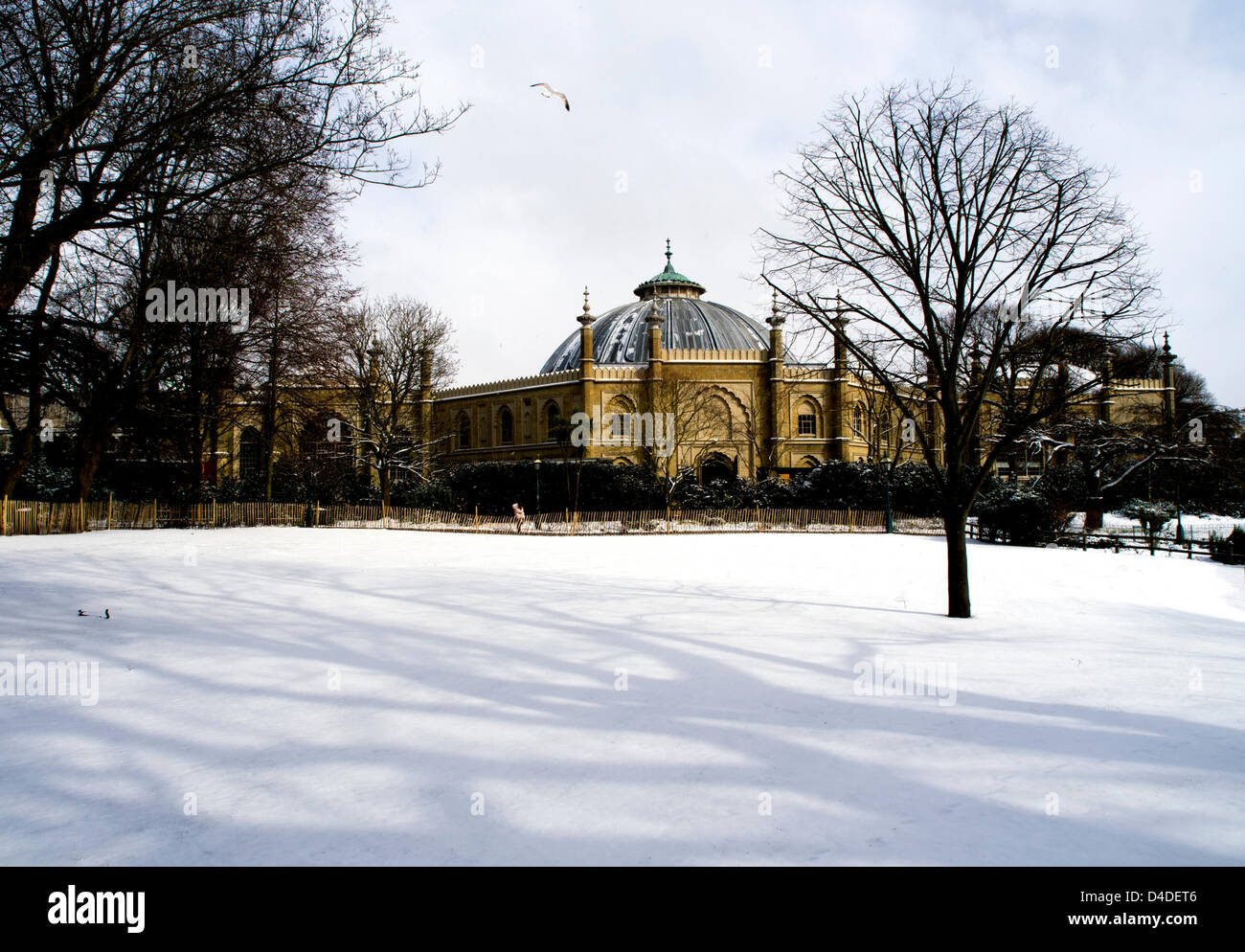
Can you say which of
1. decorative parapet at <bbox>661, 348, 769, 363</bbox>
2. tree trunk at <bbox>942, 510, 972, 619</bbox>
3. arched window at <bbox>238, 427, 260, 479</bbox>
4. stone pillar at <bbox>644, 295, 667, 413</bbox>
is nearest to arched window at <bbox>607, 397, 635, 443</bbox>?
stone pillar at <bbox>644, 295, 667, 413</bbox>

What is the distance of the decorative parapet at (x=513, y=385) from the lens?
48125 millimetres

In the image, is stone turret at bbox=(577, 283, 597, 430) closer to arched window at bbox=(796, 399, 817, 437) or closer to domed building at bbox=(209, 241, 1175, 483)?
domed building at bbox=(209, 241, 1175, 483)

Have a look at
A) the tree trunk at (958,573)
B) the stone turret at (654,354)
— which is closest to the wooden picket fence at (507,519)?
the stone turret at (654,354)

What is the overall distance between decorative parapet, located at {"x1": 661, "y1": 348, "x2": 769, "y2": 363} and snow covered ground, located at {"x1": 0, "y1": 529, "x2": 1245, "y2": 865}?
3764 centimetres

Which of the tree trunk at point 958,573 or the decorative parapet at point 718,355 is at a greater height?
the decorative parapet at point 718,355

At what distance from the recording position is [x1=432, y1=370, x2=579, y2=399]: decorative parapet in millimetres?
48125

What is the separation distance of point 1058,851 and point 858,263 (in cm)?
901

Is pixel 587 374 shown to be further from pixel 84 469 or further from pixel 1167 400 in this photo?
pixel 1167 400

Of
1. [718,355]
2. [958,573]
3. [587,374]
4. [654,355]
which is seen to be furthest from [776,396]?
[958,573]

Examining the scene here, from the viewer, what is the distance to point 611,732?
15.5 ft

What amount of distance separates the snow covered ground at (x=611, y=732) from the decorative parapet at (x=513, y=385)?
38411 millimetres

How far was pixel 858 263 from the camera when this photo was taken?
10.7 meters

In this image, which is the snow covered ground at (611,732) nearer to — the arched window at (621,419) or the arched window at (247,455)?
the arched window at (247,455)

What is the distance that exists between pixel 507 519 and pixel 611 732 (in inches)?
1026
